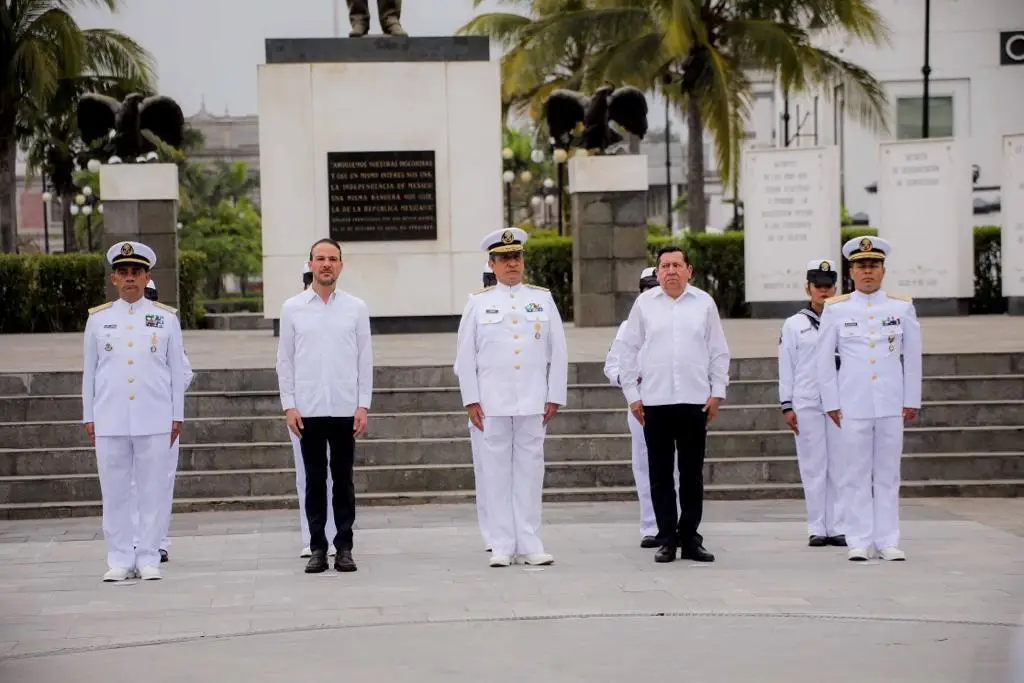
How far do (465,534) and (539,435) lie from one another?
5.55ft

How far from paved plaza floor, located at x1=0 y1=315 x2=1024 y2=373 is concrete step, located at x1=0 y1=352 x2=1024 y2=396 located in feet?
0.58

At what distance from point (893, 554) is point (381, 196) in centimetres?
1163

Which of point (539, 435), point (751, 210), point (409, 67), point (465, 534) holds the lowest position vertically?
point (465, 534)

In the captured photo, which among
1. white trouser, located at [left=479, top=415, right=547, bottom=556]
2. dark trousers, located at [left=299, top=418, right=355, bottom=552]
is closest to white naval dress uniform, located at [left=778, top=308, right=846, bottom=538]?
white trouser, located at [left=479, top=415, right=547, bottom=556]

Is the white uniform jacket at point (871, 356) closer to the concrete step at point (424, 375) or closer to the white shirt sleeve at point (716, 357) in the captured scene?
the white shirt sleeve at point (716, 357)

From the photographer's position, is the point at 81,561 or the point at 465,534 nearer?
the point at 81,561

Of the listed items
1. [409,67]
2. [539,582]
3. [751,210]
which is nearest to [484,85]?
[409,67]

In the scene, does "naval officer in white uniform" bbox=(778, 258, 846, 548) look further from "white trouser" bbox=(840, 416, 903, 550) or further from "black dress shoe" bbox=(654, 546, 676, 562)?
"black dress shoe" bbox=(654, 546, 676, 562)

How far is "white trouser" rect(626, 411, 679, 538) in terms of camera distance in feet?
36.1

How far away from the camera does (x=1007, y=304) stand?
87.6 ft

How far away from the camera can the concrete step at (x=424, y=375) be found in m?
14.6

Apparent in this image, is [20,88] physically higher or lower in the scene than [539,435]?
higher

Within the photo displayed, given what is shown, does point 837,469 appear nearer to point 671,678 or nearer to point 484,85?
point 671,678

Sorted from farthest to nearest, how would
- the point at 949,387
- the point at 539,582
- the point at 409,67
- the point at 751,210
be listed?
the point at 751,210 → the point at 409,67 → the point at 949,387 → the point at 539,582
